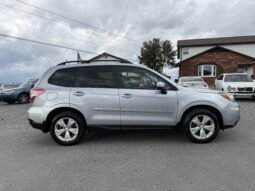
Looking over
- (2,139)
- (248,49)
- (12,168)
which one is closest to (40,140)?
(2,139)

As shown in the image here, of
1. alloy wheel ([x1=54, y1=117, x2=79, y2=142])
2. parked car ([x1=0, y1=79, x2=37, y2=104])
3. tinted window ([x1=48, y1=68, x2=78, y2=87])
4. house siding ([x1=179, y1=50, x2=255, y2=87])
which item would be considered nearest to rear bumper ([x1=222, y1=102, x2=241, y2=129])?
alloy wheel ([x1=54, y1=117, x2=79, y2=142])

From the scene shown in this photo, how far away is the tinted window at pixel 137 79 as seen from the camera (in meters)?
4.88

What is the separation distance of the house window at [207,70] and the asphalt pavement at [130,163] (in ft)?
68.8

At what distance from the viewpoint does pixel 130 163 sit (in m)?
3.88

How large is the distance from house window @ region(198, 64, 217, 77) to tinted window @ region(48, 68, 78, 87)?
23.1m

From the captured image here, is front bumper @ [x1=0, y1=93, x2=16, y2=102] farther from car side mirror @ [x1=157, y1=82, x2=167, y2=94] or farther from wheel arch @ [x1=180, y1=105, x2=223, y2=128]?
wheel arch @ [x1=180, y1=105, x2=223, y2=128]

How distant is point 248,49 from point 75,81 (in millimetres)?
30911

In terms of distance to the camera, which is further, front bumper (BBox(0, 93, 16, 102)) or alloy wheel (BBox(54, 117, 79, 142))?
front bumper (BBox(0, 93, 16, 102))

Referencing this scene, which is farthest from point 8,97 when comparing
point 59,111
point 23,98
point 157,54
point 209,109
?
point 157,54

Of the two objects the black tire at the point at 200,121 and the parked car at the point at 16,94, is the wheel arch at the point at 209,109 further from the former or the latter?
the parked car at the point at 16,94

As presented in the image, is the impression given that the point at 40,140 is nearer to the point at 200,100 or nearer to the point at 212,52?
the point at 200,100

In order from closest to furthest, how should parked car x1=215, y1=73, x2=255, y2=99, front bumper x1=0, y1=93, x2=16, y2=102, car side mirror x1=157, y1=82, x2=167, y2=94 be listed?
car side mirror x1=157, y1=82, x2=167, y2=94 < parked car x1=215, y1=73, x2=255, y2=99 < front bumper x1=0, y1=93, x2=16, y2=102

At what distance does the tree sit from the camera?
1499 inches

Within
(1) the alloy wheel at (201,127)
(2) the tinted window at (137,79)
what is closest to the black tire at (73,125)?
(2) the tinted window at (137,79)
